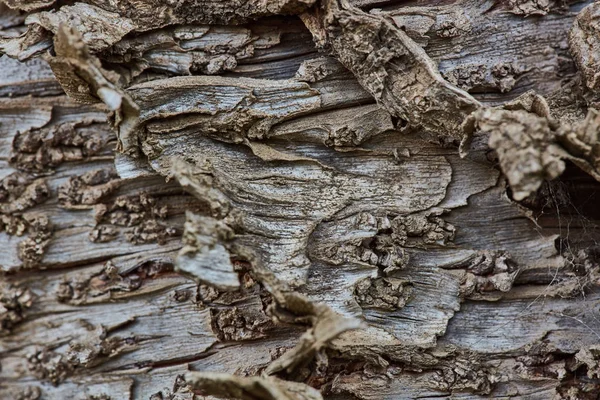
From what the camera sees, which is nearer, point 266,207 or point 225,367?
point 266,207

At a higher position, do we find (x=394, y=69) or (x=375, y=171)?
(x=394, y=69)

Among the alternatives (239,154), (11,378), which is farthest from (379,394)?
(11,378)

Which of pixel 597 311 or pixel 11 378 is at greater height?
pixel 597 311

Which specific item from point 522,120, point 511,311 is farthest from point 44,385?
point 522,120

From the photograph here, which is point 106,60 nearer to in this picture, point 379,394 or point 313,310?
point 313,310

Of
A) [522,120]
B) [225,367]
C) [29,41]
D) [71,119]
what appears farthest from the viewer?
[71,119]

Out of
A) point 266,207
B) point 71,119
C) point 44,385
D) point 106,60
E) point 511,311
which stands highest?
point 106,60

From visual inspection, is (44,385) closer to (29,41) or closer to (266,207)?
(266,207)

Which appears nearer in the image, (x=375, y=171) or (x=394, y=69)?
(x=394, y=69)

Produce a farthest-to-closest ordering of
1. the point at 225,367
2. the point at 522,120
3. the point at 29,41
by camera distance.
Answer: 1. the point at 225,367
2. the point at 29,41
3. the point at 522,120
